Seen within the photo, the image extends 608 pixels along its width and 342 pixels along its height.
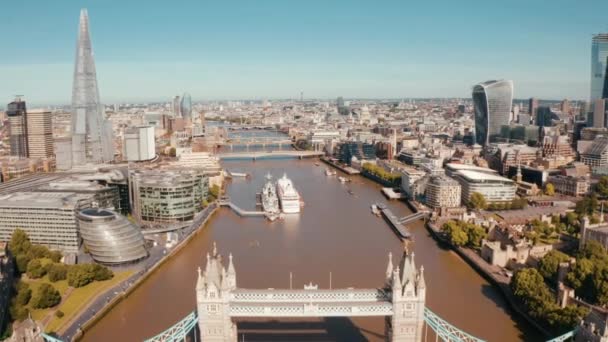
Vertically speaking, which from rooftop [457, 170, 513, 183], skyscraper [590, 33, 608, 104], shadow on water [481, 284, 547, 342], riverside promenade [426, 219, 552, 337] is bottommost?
shadow on water [481, 284, 547, 342]

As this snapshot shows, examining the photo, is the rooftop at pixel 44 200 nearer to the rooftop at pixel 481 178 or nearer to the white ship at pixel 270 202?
the white ship at pixel 270 202

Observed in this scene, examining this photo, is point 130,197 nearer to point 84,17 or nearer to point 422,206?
point 422,206

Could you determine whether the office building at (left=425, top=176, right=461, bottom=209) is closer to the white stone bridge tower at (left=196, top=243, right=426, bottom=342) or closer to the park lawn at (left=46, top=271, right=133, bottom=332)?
the park lawn at (left=46, top=271, right=133, bottom=332)

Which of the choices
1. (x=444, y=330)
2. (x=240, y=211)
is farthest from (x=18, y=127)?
(x=444, y=330)

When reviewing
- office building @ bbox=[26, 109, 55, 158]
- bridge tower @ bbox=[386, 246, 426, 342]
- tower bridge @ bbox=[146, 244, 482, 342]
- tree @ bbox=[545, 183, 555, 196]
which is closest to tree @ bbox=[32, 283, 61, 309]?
tower bridge @ bbox=[146, 244, 482, 342]

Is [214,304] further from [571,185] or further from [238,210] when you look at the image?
[571,185]
